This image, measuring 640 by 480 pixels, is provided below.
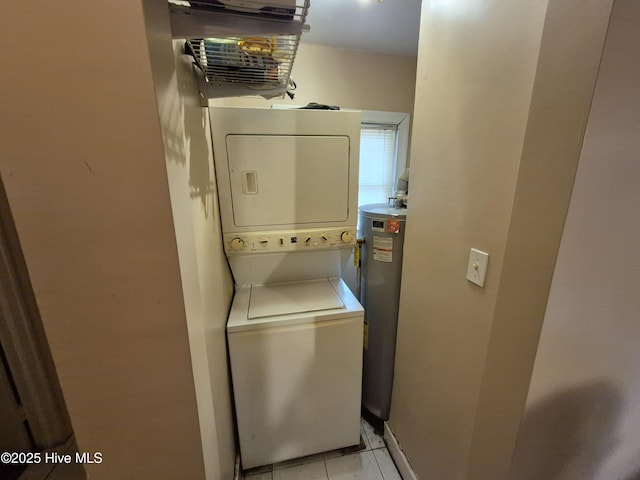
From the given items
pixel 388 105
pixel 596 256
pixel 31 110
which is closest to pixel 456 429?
pixel 596 256

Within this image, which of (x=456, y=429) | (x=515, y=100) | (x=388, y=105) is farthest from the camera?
(x=388, y=105)

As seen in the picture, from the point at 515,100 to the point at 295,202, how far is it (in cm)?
101

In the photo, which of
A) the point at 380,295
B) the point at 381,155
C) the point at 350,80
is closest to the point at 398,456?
the point at 380,295

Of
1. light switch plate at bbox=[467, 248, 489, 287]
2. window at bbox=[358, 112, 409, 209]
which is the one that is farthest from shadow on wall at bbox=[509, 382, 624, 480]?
window at bbox=[358, 112, 409, 209]

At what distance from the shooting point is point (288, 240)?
146cm

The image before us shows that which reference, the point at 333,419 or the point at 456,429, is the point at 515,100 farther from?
the point at 333,419

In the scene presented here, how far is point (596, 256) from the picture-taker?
0.64 m

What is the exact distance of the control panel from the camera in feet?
4.65

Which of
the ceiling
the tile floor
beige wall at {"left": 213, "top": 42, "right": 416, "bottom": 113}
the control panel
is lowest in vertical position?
the tile floor

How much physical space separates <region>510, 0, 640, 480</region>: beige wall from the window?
181 centimetres

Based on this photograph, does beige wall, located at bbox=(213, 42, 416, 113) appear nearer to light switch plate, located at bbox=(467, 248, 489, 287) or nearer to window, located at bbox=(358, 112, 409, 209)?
window, located at bbox=(358, 112, 409, 209)

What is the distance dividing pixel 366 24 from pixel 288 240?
1.41m

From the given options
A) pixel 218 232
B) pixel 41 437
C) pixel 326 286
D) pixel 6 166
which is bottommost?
pixel 41 437

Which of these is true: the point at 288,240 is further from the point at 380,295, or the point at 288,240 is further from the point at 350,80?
the point at 350,80
